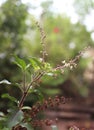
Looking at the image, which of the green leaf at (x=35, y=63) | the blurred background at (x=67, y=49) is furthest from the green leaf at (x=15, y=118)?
the blurred background at (x=67, y=49)

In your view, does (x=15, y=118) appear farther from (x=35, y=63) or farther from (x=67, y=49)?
(x=67, y=49)

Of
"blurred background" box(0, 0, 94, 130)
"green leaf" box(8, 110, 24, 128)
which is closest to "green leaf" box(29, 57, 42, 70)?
"green leaf" box(8, 110, 24, 128)

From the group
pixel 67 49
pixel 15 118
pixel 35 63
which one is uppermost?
pixel 67 49

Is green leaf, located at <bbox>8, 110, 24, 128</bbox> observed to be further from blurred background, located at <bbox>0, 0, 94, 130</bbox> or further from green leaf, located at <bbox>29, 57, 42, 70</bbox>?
blurred background, located at <bbox>0, 0, 94, 130</bbox>

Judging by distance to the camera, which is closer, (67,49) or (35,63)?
(35,63)

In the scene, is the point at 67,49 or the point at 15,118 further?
the point at 67,49

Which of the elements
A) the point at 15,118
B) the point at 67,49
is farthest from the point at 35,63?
the point at 67,49

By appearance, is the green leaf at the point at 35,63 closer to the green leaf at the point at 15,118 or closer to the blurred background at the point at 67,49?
the green leaf at the point at 15,118

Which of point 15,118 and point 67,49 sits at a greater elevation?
point 67,49

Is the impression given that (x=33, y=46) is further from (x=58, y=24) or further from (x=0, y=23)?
(x=0, y=23)
